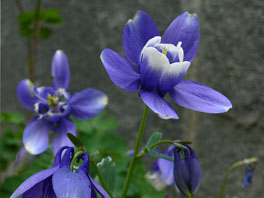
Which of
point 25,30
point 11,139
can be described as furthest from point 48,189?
point 25,30

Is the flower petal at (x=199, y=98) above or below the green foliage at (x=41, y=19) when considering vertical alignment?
above

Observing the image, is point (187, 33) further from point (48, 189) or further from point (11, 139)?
point (11, 139)

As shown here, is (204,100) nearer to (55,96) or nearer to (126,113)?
(55,96)

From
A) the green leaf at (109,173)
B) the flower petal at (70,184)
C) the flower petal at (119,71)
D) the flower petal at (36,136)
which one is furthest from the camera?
the flower petal at (36,136)

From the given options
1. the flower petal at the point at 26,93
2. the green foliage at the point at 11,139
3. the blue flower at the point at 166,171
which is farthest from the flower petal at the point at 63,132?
the green foliage at the point at 11,139

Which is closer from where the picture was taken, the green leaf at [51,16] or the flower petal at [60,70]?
the flower petal at [60,70]

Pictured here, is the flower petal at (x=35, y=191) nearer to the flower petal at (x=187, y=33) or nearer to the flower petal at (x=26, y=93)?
the flower petal at (x=187, y=33)

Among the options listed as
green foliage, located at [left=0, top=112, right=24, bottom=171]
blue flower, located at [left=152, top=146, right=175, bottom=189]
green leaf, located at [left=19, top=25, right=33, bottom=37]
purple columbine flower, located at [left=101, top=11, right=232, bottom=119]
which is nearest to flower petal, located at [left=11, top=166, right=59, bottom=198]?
purple columbine flower, located at [left=101, top=11, right=232, bottom=119]
